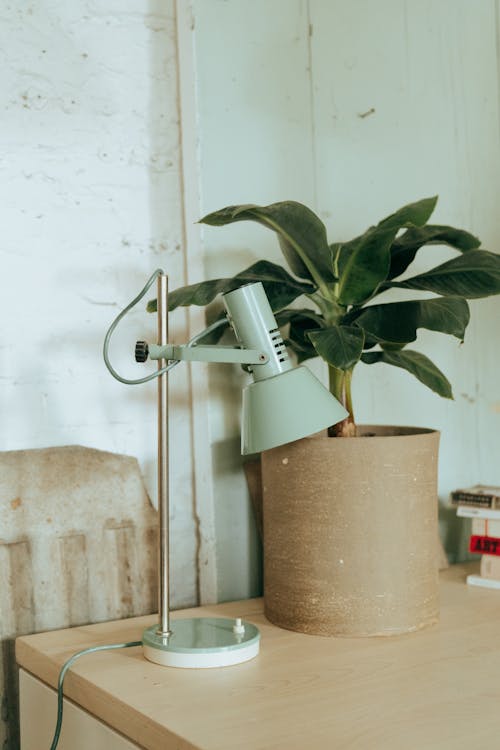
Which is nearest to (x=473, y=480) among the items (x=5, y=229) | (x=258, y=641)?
(x=258, y=641)

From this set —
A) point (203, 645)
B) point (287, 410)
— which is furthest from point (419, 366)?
point (203, 645)

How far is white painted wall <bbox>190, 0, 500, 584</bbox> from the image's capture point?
1655 millimetres

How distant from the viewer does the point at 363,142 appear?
183 centimetres

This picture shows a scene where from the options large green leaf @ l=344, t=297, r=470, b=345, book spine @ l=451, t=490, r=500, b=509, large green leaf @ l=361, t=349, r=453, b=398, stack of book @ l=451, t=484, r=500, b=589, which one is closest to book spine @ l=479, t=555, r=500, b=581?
stack of book @ l=451, t=484, r=500, b=589

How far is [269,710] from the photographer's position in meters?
1.02

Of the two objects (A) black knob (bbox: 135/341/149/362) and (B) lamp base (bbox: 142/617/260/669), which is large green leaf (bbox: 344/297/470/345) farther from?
(B) lamp base (bbox: 142/617/260/669)

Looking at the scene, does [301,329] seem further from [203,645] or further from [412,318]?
[203,645]

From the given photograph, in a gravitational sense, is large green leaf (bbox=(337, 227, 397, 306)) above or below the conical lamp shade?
above

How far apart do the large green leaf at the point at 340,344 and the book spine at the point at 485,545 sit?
0.62m

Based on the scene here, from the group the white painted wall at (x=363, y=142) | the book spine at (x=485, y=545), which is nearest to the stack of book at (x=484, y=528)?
the book spine at (x=485, y=545)

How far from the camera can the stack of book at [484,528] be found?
1.66 meters

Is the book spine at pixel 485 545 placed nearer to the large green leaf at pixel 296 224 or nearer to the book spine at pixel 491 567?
the book spine at pixel 491 567

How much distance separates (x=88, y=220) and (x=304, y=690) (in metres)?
0.91

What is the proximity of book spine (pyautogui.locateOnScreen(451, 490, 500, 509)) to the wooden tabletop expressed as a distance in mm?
333
